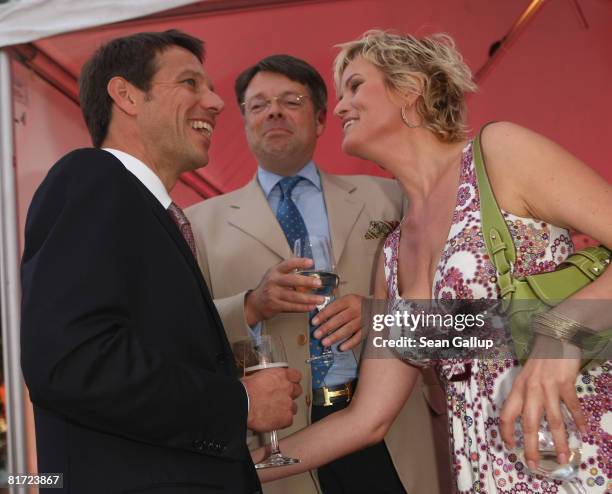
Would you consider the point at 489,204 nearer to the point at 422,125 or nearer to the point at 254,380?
the point at 422,125

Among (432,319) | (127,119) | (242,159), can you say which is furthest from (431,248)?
(242,159)

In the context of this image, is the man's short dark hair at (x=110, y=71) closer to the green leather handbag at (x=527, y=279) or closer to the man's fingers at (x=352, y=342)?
A: the man's fingers at (x=352, y=342)

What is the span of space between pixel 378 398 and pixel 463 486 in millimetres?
384

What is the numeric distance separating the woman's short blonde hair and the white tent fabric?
1.24 meters

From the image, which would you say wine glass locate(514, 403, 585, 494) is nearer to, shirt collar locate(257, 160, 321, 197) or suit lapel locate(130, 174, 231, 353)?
suit lapel locate(130, 174, 231, 353)

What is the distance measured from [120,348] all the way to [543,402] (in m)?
0.80

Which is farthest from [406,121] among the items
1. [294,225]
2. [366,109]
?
[294,225]

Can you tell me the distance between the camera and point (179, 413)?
1462 mm

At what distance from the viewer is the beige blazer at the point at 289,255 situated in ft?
8.43

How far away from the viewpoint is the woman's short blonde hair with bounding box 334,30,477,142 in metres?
2.21

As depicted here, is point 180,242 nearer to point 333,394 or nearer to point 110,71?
point 110,71

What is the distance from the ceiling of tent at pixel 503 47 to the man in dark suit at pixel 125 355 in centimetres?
231

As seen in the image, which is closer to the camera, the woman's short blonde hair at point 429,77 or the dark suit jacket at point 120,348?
the dark suit jacket at point 120,348

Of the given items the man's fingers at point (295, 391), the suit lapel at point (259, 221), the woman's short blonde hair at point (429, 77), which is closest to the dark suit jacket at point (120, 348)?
the man's fingers at point (295, 391)
